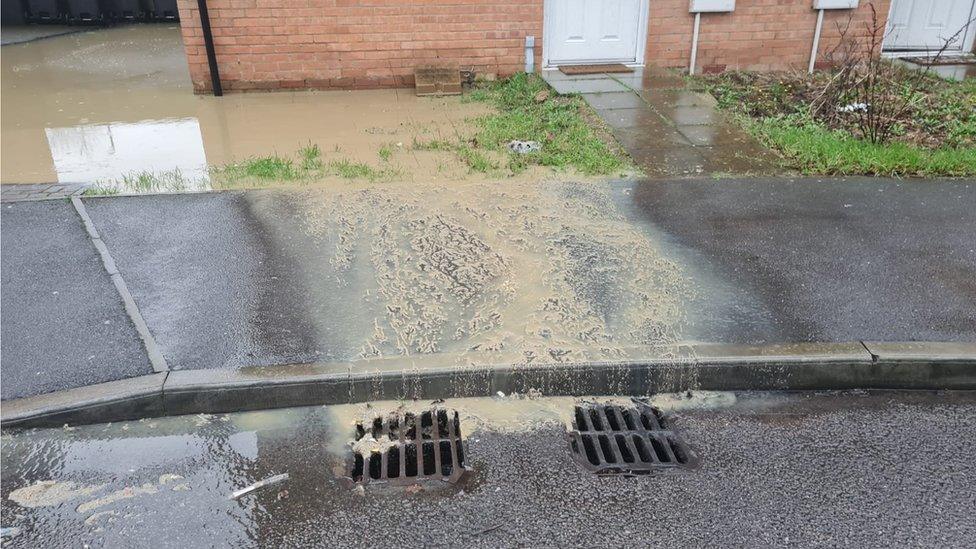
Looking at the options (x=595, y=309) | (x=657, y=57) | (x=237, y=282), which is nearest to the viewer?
(x=595, y=309)

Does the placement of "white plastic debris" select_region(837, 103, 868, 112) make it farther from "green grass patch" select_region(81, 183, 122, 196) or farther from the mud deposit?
"green grass patch" select_region(81, 183, 122, 196)

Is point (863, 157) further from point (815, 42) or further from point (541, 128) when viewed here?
point (815, 42)

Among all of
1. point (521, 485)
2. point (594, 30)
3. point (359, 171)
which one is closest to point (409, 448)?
point (521, 485)

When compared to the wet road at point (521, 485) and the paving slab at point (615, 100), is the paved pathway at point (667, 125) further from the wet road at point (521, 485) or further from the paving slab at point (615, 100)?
the wet road at point (521, 485)

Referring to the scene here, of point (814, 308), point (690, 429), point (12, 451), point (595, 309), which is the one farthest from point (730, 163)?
point (12, 451)

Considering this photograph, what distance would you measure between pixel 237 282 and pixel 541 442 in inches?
89.9

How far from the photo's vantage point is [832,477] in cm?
309

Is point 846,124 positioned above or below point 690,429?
above

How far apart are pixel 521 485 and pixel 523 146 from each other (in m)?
4.35

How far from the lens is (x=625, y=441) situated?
332cm

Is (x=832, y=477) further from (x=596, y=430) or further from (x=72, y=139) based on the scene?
(x=72, y=139)

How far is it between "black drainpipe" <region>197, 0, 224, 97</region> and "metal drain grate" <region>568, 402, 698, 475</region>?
7.21 meters

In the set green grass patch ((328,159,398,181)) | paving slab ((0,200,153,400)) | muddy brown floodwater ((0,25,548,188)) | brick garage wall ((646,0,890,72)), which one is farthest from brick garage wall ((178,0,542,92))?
paving slab ((0,200,153,400))

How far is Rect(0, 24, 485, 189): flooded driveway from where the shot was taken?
659 cm
